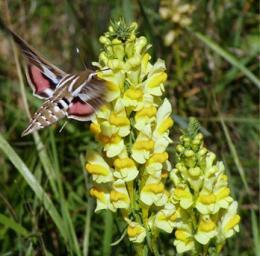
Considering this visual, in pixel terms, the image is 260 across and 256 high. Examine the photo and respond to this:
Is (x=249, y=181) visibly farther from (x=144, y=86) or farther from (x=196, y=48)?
Result: (x=144, y=86)

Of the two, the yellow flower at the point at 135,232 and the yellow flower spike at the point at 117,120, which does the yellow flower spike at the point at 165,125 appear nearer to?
the yellow flower spike at the point at 117,120

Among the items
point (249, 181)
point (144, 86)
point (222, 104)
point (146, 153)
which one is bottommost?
point (249, 181)

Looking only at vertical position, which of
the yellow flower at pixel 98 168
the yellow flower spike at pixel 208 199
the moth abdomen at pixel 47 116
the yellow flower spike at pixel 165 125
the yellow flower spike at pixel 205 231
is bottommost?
the yellow flower spike at pixel 205 231

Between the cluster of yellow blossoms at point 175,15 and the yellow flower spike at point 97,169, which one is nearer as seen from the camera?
the yellow flower spike at point 97,169

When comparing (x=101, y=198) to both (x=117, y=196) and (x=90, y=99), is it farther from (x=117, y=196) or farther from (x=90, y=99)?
(x=90, y=99)

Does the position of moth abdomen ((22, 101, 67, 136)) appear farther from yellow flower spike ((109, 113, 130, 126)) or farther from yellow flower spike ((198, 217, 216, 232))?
yellow flower spike ((198, 217, 216, 232))

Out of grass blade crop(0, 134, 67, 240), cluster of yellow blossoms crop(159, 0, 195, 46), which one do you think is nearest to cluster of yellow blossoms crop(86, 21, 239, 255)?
grass blade crop(0, 134, 67, 240)

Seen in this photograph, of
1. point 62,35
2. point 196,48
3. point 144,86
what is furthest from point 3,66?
point 144,86

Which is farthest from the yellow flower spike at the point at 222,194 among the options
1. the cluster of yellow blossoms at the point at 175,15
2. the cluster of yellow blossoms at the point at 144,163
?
the cluster of yellow blossoms at the point at 175,15

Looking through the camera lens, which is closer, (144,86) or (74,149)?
(144,86)
